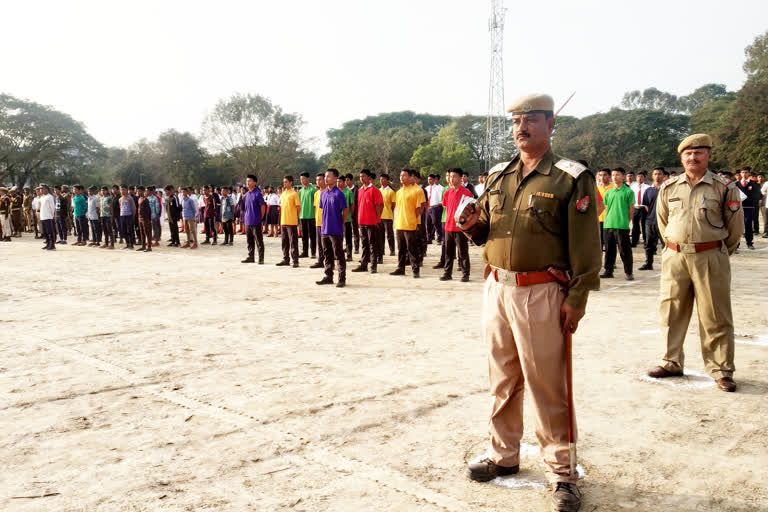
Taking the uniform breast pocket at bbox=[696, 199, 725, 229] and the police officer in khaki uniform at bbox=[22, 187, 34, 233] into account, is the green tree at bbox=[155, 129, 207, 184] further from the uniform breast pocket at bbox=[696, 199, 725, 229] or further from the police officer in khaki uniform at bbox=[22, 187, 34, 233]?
the uniform breast pocket at bbox=[696, 199, 725, 229]

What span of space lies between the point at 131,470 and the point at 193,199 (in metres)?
16.0

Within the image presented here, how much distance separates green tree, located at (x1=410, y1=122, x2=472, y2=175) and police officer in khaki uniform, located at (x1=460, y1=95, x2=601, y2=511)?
50.5 metres

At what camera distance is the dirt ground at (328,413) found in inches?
120

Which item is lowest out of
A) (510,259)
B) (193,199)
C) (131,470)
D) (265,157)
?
(131,470)

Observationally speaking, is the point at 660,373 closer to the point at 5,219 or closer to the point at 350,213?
the point at 350,213

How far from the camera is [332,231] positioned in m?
10.5

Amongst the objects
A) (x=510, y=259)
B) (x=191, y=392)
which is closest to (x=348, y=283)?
(x=191, y=392)

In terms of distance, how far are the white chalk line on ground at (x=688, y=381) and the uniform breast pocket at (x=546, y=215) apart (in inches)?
98.2

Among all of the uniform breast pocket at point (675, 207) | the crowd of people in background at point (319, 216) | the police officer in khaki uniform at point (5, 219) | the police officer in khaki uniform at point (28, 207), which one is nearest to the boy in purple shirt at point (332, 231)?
the crowd of people in background at point (319, 216)

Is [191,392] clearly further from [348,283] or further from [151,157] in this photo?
[151,157]

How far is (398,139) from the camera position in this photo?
187 ft

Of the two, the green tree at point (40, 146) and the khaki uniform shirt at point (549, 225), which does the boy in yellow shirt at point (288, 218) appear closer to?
the khaki uniform shirt at point (549, 225)

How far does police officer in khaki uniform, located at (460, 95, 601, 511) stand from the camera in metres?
2.94

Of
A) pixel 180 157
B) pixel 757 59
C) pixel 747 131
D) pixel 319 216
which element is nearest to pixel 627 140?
pixel 757 59
